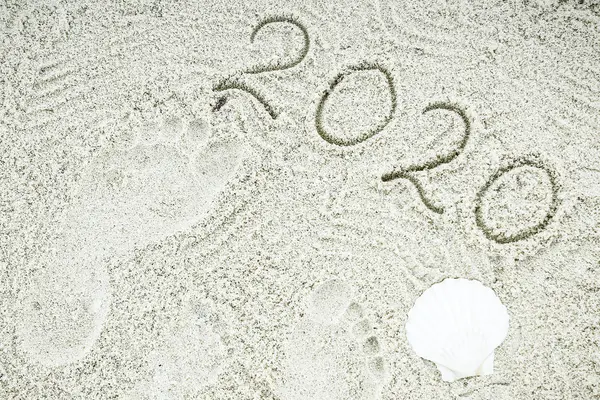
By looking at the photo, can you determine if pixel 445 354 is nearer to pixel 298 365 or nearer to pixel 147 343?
pixel 298 365

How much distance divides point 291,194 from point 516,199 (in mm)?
719

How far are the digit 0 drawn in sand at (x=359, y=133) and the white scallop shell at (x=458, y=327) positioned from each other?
21.5 inches

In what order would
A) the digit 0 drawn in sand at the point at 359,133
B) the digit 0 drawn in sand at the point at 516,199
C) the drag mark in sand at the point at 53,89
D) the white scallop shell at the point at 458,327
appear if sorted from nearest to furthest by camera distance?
the white scallop shell at the point at 458,327
the digit 0 drawn in sand at the point at 516,199
the digit 0 drawn in sand at the point at 359,133
the drag mark in sand at the point at 53,89

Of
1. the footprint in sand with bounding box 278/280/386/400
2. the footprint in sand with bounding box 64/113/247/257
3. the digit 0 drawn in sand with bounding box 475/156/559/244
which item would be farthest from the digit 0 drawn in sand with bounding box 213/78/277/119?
the digit 0 drawn in sand with bounding box 475/156/559/244

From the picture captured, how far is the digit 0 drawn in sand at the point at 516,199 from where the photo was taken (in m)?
1.81

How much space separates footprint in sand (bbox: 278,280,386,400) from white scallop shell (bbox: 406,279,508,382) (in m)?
0.14

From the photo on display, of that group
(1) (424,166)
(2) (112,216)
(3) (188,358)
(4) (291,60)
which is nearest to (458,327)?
(1) (424,166)

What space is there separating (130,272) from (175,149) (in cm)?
44

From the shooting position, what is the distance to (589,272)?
1.77 metres

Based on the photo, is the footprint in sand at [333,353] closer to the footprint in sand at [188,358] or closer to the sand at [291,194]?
the sand at [291,194]

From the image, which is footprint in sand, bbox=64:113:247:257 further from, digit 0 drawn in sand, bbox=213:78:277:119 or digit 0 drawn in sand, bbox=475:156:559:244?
digit 0 drawn in sand, bbox=475:156:559:244

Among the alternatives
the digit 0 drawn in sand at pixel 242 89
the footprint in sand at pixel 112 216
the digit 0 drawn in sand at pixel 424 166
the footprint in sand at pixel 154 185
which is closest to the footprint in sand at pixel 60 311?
the footprint in sand at pixel 112 216

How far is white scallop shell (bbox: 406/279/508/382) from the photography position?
1.71 metres

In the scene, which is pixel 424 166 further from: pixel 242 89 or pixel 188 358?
pixel 188 358
